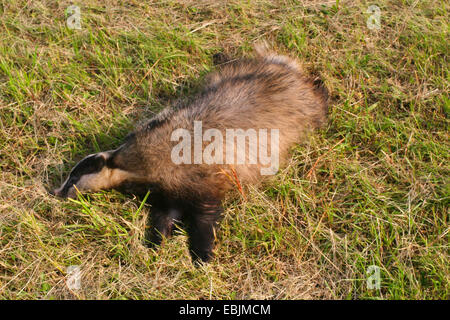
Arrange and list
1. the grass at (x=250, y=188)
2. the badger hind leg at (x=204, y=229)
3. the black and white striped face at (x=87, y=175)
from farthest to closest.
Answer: the black and white striped face at (x=87, y=175) < the badger hind leg at (x=204, y=229) < the grass at (x=250, y=188)

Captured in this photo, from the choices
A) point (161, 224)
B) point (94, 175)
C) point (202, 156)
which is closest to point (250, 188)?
point (202, 156)

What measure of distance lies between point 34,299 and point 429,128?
3.48 metres

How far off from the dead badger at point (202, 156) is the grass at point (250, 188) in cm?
13

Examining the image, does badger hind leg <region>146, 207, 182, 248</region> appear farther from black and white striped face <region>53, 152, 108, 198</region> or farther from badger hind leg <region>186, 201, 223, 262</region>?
black and white striped face <region>53, 152, 108, 198</region>

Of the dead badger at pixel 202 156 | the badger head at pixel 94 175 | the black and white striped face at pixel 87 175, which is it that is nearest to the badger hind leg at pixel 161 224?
the dead badger at pixel 202 156

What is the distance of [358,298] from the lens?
2787 millimetres

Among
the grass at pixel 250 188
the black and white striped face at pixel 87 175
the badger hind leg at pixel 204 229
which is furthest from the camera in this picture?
the black and white striped face at pixel 87 175

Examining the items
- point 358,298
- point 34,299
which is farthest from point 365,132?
point 34,299

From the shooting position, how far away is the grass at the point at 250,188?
116 inches

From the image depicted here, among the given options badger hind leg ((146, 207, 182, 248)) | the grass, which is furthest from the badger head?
badger hind leg ((146, 207, 182, 248))

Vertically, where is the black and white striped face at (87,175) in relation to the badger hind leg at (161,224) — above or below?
above

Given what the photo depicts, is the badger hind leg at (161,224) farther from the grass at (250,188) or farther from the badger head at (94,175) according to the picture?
the badger head at (94,175)

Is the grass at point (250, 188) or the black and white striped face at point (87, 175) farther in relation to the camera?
the black and white striped face at point (87, 175)

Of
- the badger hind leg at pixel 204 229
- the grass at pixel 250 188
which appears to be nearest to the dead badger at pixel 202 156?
the badger hind leg at pixel 204 229
